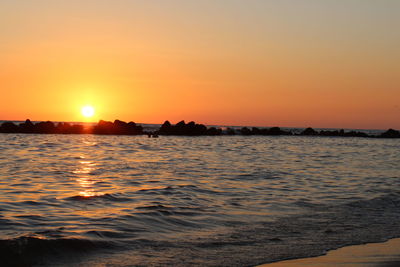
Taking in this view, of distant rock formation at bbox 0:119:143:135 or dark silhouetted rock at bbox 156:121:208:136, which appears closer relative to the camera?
distant rock formation at bbox 0:119:143:135

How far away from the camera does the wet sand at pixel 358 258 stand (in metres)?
6.49

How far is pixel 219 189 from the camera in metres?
14.1

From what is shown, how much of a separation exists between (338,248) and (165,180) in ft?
30.7

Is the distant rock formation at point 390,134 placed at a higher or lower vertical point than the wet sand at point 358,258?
higher

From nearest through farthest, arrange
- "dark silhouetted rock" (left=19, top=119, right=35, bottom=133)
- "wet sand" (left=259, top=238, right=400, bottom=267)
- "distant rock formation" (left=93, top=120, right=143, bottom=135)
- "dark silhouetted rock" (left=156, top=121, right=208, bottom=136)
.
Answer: "wet sand" (left=259, top=238, right=400, bottom=267)
"dark silhouetted rock" (left=19, top=119, right=35, bottom=133)
"distant rock formation" (left=93, top=120, right=143, bottom=135)
"dark silhouetted rock" (left=156, top=121, right=208, bottom=136)

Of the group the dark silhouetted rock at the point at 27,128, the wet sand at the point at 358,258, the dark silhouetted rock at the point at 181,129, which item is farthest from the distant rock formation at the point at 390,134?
the wet sand at the point at 358,258

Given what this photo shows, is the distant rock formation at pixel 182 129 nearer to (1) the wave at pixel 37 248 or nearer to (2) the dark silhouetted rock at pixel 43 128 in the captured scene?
(2) the dark silhouetted rock at pixel 43 128

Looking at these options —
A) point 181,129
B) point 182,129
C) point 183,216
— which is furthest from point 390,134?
point 183,216

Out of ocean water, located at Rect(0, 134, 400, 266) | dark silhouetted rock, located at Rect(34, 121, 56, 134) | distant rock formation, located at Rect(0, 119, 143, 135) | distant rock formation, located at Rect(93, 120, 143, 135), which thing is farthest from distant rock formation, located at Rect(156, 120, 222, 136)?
ocean water, located at Rect(0, 134, 400, 266)

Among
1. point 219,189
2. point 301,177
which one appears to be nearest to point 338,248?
point 219,189

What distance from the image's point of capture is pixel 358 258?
6.82 m

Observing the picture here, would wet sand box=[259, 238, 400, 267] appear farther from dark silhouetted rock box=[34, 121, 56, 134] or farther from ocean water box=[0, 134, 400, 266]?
dark silhouetted rock box=[34, 121, 56, 134]

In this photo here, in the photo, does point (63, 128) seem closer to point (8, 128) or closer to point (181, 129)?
point (8, 128)

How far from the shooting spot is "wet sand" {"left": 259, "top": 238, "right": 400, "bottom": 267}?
6492 millimetres
